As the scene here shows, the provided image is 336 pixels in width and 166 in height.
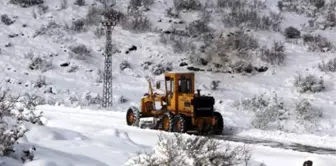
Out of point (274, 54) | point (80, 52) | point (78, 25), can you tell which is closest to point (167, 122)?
point (274, 54)

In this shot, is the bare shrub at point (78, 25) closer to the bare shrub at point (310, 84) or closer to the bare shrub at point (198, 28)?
the bare shrub at point (198, 28)

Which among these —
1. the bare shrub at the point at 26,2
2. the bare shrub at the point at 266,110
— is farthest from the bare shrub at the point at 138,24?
the bare shrub at the point at 266,110

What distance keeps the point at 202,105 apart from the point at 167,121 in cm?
126

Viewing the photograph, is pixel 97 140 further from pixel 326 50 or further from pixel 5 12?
pixel 5 12

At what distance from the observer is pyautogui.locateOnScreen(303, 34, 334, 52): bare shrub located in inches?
1189

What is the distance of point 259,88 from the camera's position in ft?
87.6

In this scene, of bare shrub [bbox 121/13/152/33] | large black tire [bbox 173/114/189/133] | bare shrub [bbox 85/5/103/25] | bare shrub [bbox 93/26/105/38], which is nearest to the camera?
large black tire [bbox 173/114/189/133]

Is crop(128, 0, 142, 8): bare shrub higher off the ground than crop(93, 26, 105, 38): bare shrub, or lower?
higher

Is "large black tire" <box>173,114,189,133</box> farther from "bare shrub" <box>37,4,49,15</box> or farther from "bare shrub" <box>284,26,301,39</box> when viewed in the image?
"bare shrub" <box>37,4,49,15</box>

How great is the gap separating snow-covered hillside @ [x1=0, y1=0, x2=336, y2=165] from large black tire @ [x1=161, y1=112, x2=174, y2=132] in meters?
1.17

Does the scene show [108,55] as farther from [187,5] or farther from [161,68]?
[187,5]

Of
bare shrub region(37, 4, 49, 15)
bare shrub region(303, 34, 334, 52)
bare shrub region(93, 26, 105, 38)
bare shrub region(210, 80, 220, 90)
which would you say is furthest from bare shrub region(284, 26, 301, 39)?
bare shrub region(37, 4, 49, 15)

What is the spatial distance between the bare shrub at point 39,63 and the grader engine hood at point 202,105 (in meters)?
15.0

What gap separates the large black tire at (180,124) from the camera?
645 inches
